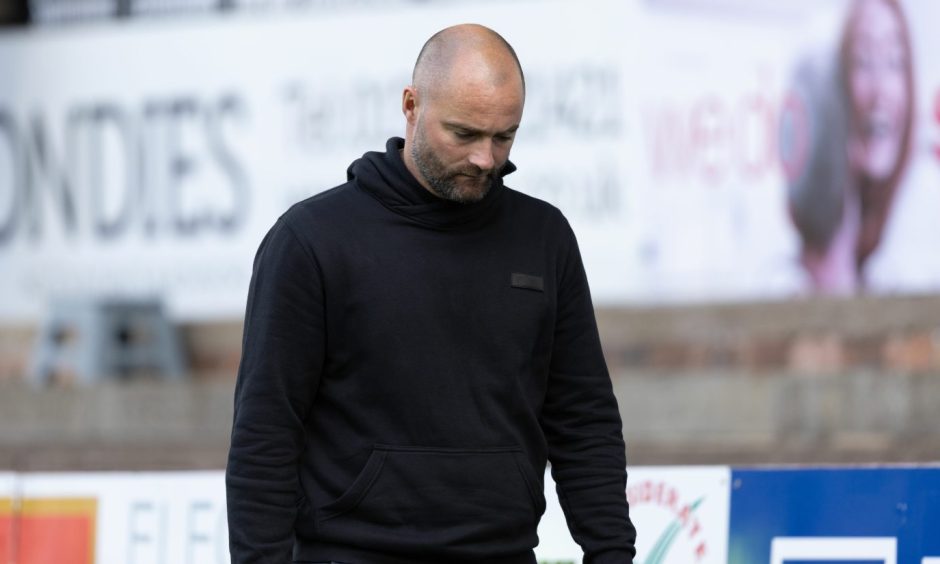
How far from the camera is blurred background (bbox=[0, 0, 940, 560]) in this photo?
7531 mm

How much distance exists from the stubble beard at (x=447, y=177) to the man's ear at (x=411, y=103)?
4 centimetres

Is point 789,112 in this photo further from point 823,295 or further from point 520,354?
point 520,354

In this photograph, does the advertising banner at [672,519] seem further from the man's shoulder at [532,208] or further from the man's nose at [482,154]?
the man's nose at [482,154]

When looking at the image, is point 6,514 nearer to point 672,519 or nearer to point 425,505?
point 672,519

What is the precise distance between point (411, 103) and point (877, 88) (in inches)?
198

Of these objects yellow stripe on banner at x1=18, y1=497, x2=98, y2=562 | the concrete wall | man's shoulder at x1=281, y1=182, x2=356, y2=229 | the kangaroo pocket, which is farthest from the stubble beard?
yellow stripe on banner at x1=18, y1=497, x2=98, y2=562

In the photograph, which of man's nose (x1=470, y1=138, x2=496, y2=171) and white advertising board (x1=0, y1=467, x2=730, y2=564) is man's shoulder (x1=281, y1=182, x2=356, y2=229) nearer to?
man's nose (x1=470, y1=138, x2=496, y2=171)

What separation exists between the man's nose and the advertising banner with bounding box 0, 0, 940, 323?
4809 mm

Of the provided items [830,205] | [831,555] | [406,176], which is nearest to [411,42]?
Result: [830,205]

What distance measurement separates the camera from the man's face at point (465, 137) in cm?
309

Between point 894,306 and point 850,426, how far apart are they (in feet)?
3.19

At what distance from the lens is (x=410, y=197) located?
3.20 metres

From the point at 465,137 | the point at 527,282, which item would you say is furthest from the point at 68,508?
the point at 465,137

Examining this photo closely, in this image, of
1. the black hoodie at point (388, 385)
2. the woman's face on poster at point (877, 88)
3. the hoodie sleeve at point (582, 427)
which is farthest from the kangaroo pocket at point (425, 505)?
the woman's face on poster at point (877, 88)
